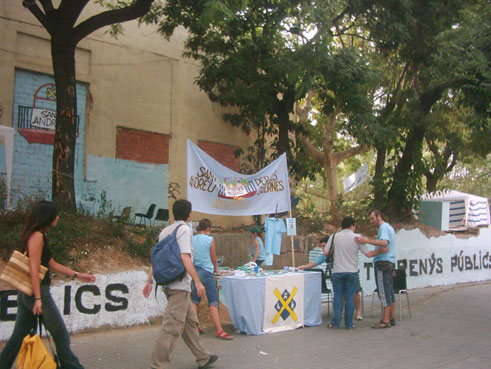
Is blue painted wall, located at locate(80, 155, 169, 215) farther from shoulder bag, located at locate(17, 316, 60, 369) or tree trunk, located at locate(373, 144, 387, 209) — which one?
shoulder bag, located at locate(17, 316, 60, 369)

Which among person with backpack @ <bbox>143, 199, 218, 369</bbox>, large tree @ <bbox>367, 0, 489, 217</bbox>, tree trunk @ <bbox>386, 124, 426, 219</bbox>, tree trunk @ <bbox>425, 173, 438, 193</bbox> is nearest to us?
person with backpack @ <bbox>143, 199, 218, 369</bbox>

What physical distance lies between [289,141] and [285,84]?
78.9 inches

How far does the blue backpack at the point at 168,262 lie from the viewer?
5.48 m

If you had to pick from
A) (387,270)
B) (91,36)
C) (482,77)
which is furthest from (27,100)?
(482,77)

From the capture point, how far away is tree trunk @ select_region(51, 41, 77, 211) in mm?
9750

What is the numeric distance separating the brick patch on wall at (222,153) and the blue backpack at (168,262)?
1024 cm

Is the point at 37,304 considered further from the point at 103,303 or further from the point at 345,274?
the point at 345,274

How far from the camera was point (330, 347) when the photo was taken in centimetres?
732

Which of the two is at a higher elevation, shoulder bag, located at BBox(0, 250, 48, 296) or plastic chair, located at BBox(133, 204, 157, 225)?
plastic chair, located at BBox(133, 204, 157, 225)

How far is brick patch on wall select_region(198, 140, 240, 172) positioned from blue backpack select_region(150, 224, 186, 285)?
10.2m

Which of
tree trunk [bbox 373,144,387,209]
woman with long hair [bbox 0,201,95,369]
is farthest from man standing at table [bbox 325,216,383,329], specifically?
tree trunk [bbox 373,144,387,209]

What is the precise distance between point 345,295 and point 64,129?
19.4 ft

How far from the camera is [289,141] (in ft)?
50.1

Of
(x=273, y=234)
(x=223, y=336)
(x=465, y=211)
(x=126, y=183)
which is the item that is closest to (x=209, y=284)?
(x=223, y=336)
